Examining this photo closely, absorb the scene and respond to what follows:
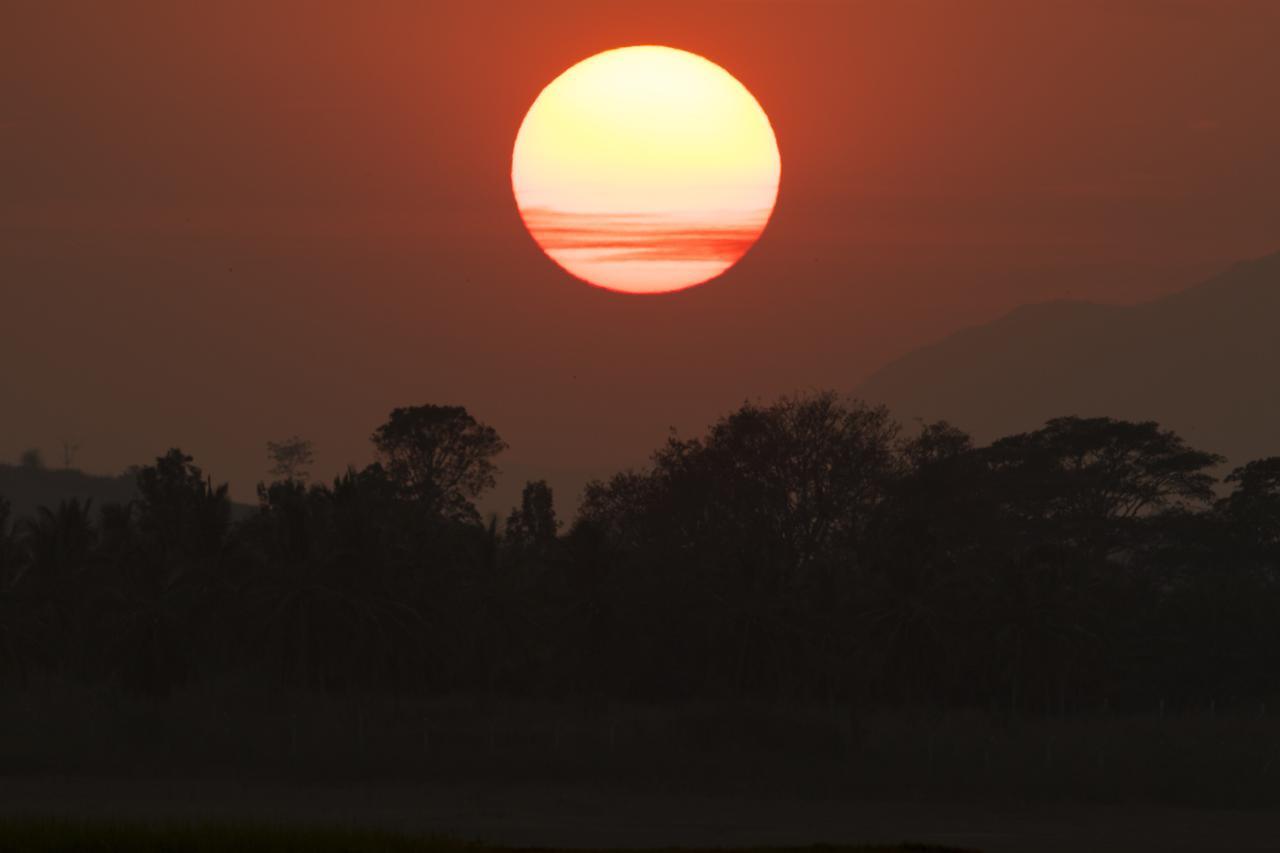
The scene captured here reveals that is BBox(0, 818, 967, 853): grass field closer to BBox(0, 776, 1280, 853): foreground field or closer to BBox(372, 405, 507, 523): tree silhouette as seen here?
BBox(0, 776, 1280, 853): foreground field

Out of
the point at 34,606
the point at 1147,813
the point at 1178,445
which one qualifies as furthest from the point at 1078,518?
the point at 34,606

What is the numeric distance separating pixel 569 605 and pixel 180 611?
2077 centimetres

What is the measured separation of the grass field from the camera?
139 ft

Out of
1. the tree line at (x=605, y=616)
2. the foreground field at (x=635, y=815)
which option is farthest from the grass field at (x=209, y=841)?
the tree line at (x=605, y=616)

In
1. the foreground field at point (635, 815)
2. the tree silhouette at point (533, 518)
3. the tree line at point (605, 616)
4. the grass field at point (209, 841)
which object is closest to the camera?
the grass field at point (209, 841)

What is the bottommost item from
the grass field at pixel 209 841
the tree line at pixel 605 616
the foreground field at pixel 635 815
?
the grass field at pixel 209 841

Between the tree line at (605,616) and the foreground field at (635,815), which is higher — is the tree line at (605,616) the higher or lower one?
the higher one

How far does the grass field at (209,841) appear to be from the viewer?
42.3 m

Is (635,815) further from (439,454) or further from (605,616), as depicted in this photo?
(439,454)

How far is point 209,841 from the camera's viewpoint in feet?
141

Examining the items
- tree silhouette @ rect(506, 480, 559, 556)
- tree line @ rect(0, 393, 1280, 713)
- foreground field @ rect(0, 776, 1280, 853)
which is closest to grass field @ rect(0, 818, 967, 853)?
foreground field @ rect(0, 776, 1280, 853)

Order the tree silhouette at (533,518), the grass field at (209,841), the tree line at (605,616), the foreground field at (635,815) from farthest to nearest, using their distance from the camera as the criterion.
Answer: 1. the tree silhouette at (533,518)
2. the tree line at (605,616)
3. the foreground field at (635,815)
4. the grass field at (209,841)

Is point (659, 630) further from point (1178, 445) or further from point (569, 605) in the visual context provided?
point (1178, 445)

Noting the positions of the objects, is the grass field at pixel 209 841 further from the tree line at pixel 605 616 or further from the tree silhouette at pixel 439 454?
the tree silhouette at pixel 439 454
